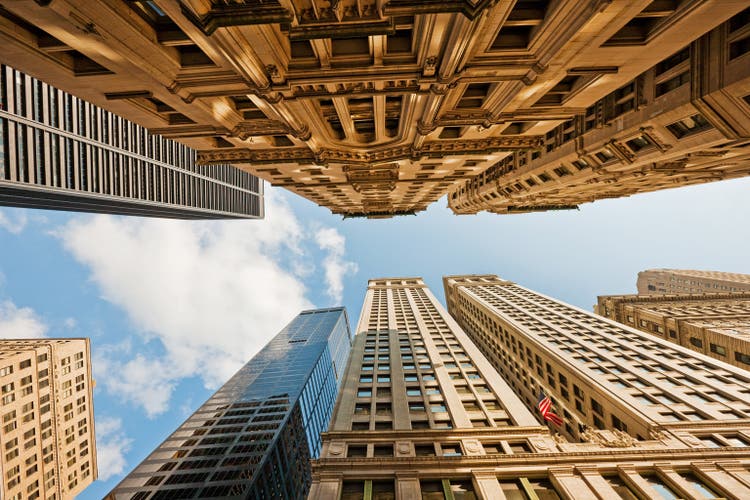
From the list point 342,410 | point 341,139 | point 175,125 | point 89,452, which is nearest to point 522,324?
point 342,410

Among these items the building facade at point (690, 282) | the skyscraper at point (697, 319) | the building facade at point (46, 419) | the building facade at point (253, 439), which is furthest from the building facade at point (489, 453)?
the building facade at point (690, 282)

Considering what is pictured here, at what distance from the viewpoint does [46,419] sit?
6869 centimetres

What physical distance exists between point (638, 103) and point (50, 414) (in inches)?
4413

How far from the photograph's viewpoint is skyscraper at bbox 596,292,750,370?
4653 cm

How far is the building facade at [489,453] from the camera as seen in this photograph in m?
20.0

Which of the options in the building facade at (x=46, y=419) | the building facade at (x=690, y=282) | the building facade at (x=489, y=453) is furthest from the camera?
the building facade at (x=690, y=282)

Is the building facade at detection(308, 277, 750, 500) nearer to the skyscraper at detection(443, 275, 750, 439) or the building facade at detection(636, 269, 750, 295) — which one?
the skyscraper at detection(443, 275, 750, 439)

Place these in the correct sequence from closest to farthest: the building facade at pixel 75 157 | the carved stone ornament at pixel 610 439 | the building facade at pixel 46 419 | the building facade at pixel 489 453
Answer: the building facade at pixel 489 453 < the carved stone ornament at pixel 610 439 < the building facade at pixel 75 157 < the building facade at pixel 46 419

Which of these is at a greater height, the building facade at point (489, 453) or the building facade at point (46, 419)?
the building facade at point (489, 453)

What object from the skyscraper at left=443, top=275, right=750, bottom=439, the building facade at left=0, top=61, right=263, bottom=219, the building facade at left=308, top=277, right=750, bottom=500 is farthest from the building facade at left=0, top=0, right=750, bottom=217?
the building facade at left=0, top=61, right=263, bottom=219

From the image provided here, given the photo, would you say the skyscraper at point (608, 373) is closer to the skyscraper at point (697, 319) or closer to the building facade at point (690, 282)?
the skyscraper at point (697, 319)

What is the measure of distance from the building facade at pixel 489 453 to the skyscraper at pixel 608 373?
58.1 inches

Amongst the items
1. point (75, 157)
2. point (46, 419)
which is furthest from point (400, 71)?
point (46, 419)

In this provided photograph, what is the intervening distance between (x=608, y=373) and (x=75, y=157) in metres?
94.7
